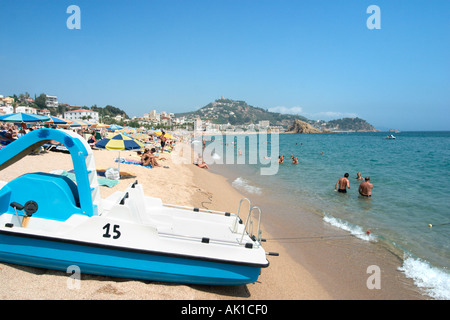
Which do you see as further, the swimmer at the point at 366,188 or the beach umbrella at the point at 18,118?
the beach umbrella at the point at 18,118

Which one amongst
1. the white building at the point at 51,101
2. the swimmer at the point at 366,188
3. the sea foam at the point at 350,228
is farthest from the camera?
the white building at the point at 51,101

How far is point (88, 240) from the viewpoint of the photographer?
3863 mm

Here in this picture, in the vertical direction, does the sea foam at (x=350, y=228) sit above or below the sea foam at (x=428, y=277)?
above

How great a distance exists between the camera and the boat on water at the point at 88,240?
12.8 feet

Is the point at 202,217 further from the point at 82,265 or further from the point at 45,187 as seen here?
the point at 45,187

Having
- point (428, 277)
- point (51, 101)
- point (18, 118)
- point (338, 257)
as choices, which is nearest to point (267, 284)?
point (338, 257)

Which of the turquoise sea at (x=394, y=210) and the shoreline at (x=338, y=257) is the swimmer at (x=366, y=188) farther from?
the shoreline at (x=338, y=257)

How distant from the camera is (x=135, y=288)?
400 centimetres

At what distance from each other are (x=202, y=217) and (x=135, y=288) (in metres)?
2.04

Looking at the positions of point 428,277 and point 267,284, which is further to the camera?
point 428,277

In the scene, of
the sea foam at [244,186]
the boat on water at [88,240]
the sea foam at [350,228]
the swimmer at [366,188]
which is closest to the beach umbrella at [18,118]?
the boat on water at [88,240]

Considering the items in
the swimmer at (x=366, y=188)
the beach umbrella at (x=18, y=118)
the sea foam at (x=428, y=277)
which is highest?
the beach umbrella at (x=18, y=118)

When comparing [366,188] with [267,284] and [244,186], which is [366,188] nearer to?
[244,186]
